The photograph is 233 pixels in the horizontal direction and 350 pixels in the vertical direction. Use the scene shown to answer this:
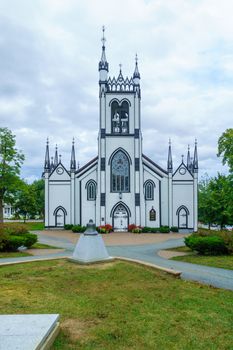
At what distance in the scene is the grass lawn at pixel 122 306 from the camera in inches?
228

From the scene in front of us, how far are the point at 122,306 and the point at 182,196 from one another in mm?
34991

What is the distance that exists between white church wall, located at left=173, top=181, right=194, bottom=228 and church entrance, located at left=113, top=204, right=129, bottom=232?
6366mm

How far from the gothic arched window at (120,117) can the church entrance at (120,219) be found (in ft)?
31.9

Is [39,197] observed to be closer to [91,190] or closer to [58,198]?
[58,198]

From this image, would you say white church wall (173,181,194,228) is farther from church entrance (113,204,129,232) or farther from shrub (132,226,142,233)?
church entrance (113,204,129,232)

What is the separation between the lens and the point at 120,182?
133 feet

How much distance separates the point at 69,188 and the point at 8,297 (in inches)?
1360

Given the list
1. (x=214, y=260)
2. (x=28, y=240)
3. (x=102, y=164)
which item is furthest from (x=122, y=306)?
(x=102, y=164)

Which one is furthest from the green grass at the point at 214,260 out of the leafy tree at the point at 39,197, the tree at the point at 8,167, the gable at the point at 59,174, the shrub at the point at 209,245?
the leafy tree at the point at 39,197

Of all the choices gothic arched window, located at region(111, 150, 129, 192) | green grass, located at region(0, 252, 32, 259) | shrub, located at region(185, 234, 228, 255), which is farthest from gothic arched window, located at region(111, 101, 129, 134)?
green grass, located at region(0, 252, 32, 259)

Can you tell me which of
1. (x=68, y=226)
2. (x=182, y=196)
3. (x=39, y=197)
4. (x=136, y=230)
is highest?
(x=182, y=196)

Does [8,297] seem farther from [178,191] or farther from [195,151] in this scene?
[195,151]

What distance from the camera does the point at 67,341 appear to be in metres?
5.69

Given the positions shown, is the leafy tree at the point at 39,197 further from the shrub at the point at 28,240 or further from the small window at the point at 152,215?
the shrub at the point at 28,240
